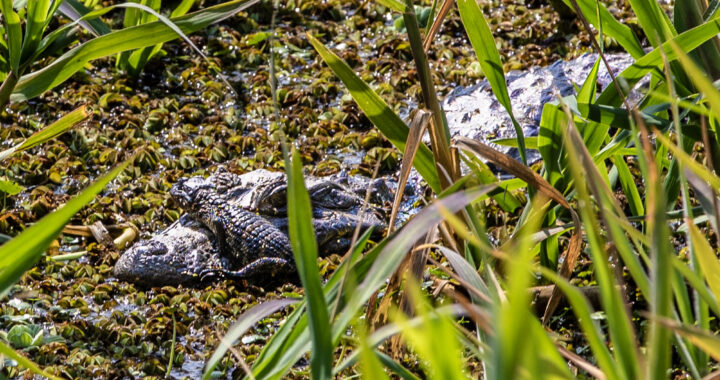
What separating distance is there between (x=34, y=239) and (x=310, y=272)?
17.6 inches

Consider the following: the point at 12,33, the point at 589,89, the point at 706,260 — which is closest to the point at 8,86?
the point at 12,33

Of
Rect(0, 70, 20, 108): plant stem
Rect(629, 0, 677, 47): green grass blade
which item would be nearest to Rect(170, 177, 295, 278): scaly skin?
Rect(0, 70, 20, 108): plant stem

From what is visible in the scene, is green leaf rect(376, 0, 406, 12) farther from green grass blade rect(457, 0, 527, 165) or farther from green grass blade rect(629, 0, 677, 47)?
green grass blade rect(629, 0, 677, 47)

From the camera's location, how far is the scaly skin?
2.62m

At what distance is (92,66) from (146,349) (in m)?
2.08

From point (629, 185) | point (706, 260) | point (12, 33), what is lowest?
point (629, 185)

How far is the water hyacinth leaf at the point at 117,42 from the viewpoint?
2.18m

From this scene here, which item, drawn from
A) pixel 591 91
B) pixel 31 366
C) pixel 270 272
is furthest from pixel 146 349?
pixel 591 91

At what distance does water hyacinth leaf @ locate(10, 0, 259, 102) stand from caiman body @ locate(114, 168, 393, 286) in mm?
644

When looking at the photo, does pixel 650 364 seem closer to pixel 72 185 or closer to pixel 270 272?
pixel 270 272

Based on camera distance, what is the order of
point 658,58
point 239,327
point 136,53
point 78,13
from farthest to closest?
1. point 136,53
2. point 78,13
3. point 658,58
4. point 239,327

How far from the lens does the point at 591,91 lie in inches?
83.3

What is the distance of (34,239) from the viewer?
1.29 meters

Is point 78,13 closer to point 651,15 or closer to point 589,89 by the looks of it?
point 589,89
